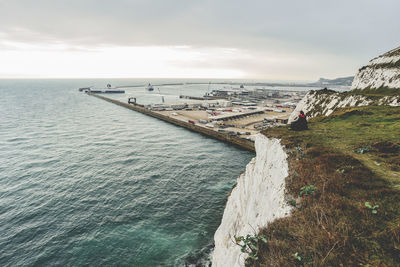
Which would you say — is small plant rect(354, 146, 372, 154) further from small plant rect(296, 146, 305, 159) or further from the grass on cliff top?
small plant rect(296, 146, 305, 159)

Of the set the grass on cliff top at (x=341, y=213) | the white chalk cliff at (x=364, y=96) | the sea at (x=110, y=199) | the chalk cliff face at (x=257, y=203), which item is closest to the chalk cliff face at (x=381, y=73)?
the white chalk cliff at (x=364, y=96)

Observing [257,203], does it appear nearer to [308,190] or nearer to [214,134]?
[308,190]

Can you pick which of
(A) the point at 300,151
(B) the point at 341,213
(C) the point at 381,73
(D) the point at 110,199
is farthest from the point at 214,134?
(B) the point at 341,213

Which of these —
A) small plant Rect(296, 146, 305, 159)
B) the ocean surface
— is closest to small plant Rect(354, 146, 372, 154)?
small plant Rect(296, 146, 305, 159)

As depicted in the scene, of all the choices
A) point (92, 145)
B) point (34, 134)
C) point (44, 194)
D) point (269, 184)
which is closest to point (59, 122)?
point (34, 134)

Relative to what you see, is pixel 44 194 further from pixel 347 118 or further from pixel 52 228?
pixel 347 118

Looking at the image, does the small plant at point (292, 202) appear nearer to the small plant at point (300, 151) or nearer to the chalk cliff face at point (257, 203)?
the chalk cliff face at point (257, 203)

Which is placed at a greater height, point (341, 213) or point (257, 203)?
point (341, 213)
